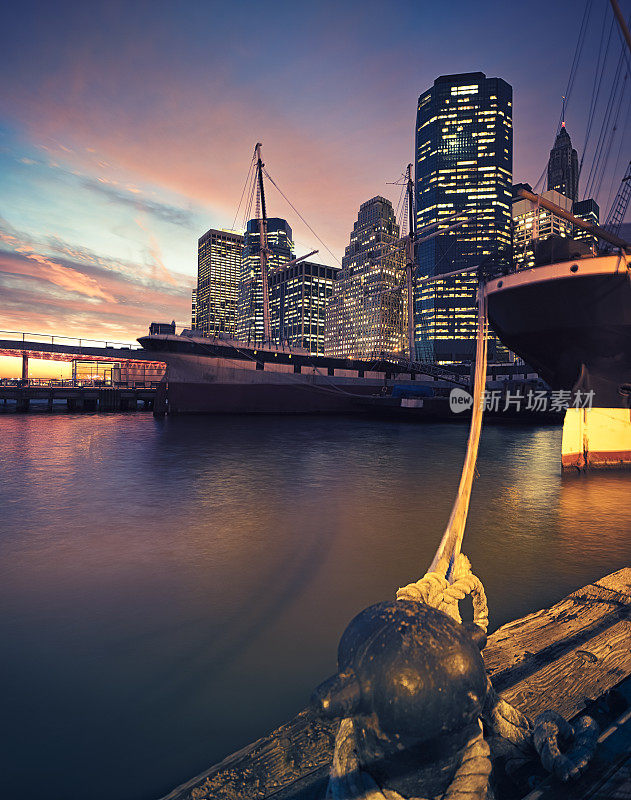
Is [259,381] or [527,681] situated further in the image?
[259,381]

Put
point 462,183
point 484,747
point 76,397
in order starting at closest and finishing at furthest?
point 484,747 → point 76,397 → point 462,183

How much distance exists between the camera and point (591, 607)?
355 centimetres

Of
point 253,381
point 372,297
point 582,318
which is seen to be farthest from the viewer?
point 372,297

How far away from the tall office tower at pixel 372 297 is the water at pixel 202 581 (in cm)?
15765

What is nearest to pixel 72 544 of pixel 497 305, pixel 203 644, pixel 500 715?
pixel 203 644

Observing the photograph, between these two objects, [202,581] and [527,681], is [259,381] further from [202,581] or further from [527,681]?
[527,681]

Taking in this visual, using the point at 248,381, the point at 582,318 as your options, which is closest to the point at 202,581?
the point at 582,318

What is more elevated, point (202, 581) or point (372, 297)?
point (372, 297)

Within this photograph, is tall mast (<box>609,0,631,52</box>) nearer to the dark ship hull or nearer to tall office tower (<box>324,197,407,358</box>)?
the dark ship hull

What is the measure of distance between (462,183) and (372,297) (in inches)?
3010

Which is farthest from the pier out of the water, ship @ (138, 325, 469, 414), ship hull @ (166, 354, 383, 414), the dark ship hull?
the dark ship hull

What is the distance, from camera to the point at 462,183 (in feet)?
616

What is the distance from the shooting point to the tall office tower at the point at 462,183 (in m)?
173

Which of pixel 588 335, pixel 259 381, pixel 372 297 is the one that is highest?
pixel 372 297
